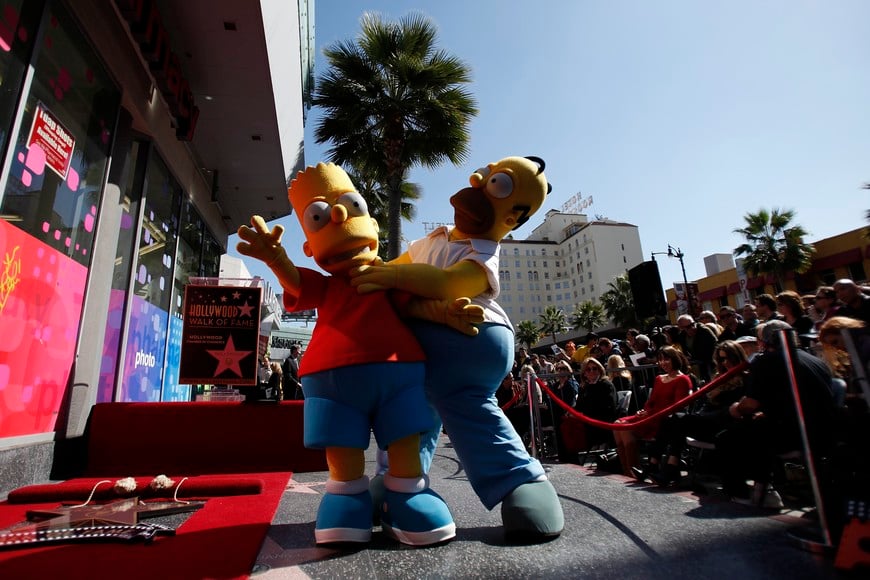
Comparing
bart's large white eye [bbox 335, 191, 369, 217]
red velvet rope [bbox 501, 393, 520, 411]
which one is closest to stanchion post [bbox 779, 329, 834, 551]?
bart's large white eye [bbox 335, 191, 369, 217]

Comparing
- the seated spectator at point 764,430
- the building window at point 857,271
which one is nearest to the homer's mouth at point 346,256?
the seated spectator at point 764,430

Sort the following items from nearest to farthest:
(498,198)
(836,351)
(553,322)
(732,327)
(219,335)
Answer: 1. (498,198)
2. (836,351)
3. (219,335)
4. (732,327)
5. (553,322)

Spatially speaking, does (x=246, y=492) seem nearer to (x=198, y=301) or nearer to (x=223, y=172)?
(x=198, y=301)

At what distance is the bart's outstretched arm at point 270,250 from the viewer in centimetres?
194

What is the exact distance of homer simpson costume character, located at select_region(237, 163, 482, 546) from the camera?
1.74 metres

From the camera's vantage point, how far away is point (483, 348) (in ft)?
6.59

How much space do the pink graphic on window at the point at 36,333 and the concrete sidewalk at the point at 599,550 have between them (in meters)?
2.71

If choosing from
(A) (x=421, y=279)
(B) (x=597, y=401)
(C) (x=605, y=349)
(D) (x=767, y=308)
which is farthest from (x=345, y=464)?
(C) (x=605, y=349)

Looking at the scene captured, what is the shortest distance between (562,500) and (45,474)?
4.12 m

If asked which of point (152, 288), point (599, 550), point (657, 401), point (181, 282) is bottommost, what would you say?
point (599, 550)

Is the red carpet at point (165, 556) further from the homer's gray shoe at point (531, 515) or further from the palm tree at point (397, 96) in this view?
the palm tree at point (397, 96)

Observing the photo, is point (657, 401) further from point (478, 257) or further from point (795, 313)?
point (478, 257)

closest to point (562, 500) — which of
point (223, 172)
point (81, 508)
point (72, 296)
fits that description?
point (81, 508)

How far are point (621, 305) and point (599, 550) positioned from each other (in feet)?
121
